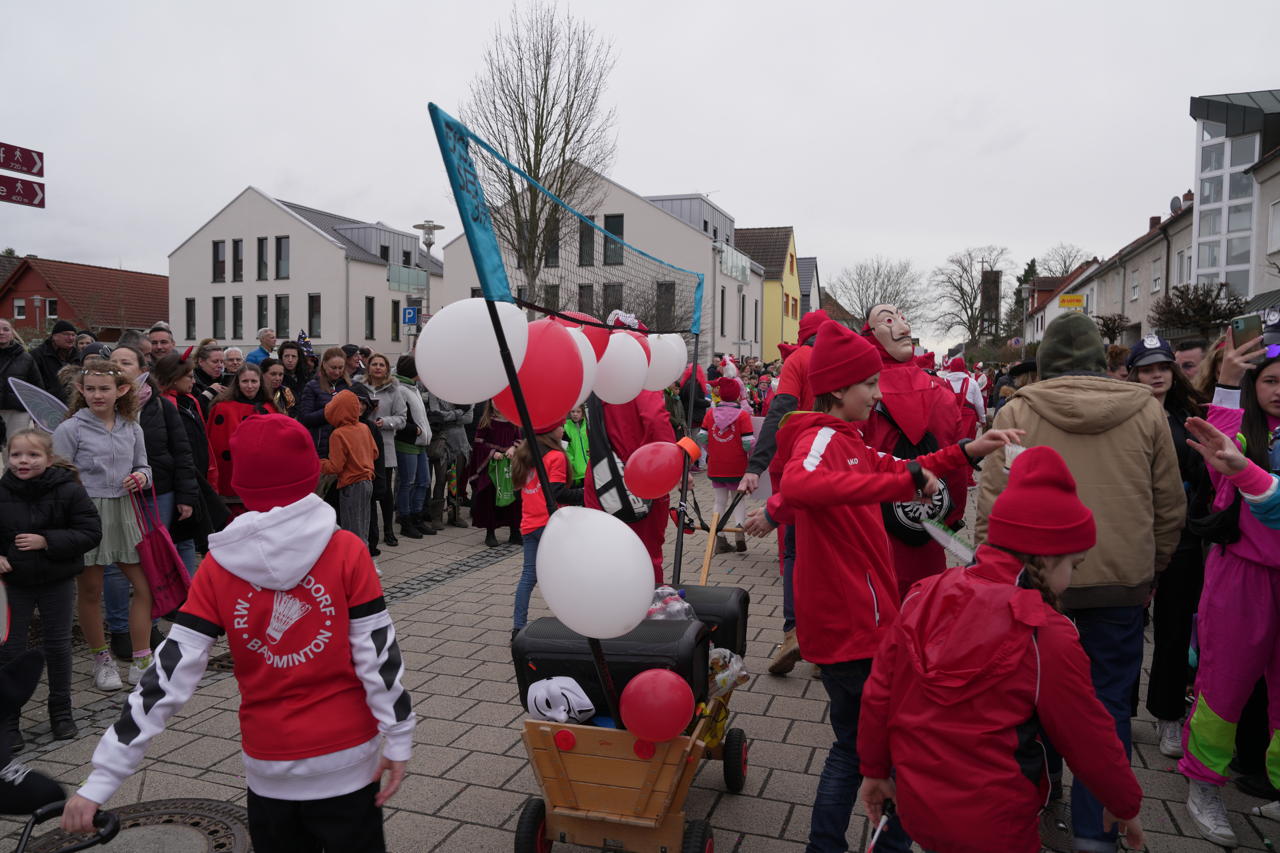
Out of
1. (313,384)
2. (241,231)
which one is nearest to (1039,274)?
(241,231)

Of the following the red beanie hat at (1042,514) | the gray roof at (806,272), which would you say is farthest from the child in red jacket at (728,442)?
the gray roof at (806,272)

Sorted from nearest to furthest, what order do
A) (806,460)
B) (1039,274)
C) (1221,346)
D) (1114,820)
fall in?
(1114,820)
(806,460)
(1221,346)
(1039,274)

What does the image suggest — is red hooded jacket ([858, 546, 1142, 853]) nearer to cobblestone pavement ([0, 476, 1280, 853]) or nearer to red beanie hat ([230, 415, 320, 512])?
cobblestone pavement ([0, 476, 1280, 853])

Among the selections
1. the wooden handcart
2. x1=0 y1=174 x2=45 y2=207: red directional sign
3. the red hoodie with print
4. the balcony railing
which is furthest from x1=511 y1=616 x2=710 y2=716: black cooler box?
the balcony railing

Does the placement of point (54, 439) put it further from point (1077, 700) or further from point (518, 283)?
point (1077, 700)

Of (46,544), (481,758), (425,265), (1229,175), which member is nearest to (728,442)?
(481,758)

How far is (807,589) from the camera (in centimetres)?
297

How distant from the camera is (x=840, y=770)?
2.84 m

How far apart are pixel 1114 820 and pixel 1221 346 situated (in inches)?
114

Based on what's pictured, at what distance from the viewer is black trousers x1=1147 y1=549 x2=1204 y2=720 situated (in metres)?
4.17

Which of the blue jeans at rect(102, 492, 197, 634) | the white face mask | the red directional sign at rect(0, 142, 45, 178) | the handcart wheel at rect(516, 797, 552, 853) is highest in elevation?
the red directional sign at rect(0, 142, 45, 178)

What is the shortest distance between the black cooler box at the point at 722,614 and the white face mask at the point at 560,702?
2.51 ft

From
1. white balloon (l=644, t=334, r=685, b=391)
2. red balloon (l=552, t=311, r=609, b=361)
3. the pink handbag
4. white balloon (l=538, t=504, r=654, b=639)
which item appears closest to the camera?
white balloon (l=538, t=504, r=654, b=639)

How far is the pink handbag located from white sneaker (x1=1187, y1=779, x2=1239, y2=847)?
17.2ft
